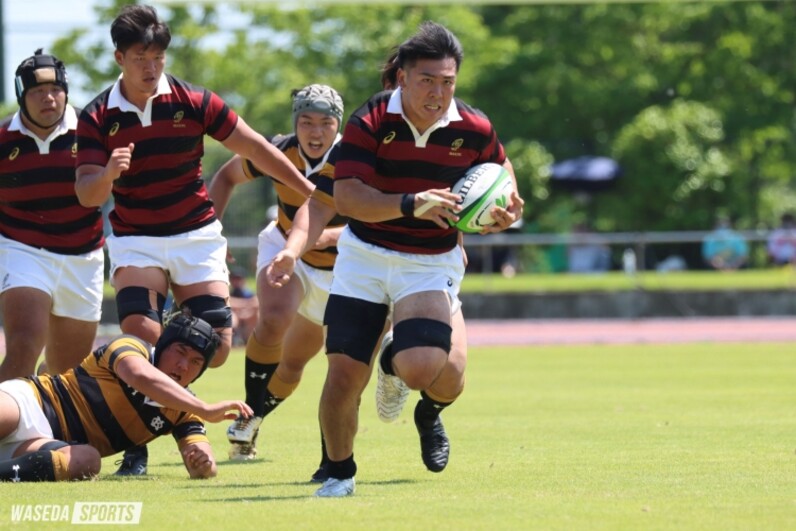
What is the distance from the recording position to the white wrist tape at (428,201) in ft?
23.6

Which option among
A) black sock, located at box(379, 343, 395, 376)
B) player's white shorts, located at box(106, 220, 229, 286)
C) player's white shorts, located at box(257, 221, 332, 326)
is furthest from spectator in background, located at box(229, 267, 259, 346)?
black sock, located at box(379, 343, 395, 376)

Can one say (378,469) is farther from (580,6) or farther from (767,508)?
(580,6)

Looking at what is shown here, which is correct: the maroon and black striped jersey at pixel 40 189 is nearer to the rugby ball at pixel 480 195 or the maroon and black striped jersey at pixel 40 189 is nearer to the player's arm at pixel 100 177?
the player's arm at pixel 100 177

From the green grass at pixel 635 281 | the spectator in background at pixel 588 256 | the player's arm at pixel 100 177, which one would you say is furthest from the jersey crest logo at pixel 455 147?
the spectator in background at pixel 588 256

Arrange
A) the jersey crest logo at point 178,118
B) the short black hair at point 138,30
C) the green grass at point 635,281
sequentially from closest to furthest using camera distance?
1. the short black hair at point 138,30
2. the jersey crest logo at point 178,118
3. the green grass at point 635,281

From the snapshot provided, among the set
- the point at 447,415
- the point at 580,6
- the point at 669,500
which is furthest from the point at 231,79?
the point at 669,500

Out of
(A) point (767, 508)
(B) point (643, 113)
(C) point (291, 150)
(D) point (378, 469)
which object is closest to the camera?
(A) point (767, 508)

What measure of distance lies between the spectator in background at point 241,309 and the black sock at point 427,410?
41.7 feet

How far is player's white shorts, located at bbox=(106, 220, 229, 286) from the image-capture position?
906cm

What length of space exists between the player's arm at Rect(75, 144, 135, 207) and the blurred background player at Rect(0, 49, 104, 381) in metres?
0.89

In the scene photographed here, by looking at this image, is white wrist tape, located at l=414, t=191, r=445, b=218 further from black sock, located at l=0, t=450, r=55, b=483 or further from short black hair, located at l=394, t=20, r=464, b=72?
black sock, located at l=0, t=450, r=55, b=483

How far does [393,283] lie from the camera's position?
7746 mm

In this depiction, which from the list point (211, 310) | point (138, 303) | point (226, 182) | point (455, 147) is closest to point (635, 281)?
point (226, 182)

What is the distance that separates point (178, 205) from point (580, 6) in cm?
2996
